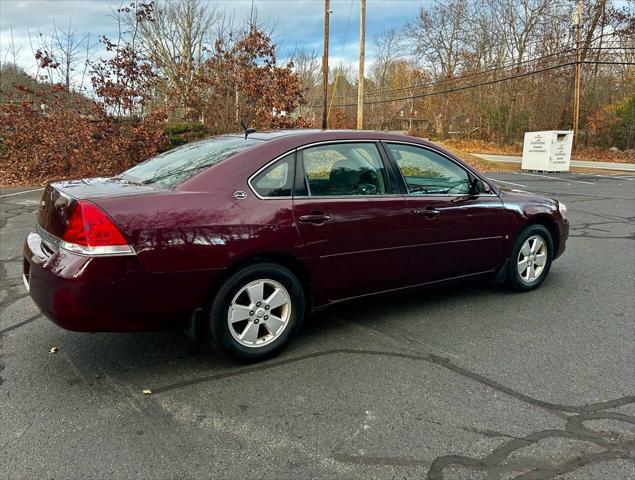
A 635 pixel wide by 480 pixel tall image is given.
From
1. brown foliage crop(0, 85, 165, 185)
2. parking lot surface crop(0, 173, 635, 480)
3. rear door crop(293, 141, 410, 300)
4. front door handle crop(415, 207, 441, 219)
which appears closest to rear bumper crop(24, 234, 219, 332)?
parking lot surface crop(0, 173, 635, 480)

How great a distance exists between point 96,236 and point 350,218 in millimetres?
1715

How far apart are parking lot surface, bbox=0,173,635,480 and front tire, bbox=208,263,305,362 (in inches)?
6.2

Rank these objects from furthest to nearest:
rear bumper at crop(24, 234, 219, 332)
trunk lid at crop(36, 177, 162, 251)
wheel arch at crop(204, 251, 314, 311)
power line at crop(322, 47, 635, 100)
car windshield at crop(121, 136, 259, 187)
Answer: power line at crop(322, 47, 635, 100) < car windshield at crop(121, 136, 259, 187) < wheel arch at crop(204, 251, 314, 311) < trunk lid at crop(36, 177, 162, 251) < rear bumper at crop(24, 234, 219, 332)

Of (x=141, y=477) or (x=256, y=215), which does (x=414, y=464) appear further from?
(x=256, y=215)

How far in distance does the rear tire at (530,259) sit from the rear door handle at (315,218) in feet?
7.27

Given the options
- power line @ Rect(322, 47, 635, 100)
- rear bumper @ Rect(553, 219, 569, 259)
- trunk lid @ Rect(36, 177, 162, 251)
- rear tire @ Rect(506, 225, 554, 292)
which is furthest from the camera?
power line @ Rect(322, 47, 635, 100)

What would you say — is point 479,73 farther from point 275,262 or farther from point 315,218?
point 275,262

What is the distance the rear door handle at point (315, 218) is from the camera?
3.53m

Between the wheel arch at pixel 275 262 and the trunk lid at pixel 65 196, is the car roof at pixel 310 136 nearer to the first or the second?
the wheel arch at pixel 275 262

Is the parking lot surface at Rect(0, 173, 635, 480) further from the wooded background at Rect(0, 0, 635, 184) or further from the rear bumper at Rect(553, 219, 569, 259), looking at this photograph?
the wooded background at Rect(0, 0, 635, 184)

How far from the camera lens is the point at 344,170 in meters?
3.91

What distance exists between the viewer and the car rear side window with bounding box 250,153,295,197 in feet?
11.3

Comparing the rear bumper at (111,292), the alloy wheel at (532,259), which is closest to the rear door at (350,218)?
the rear bumper at (111,292)

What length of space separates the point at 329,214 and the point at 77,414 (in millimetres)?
1986
